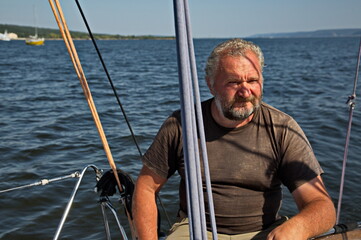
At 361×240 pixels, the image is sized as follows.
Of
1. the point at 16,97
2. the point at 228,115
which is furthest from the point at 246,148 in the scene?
the point at 16,97

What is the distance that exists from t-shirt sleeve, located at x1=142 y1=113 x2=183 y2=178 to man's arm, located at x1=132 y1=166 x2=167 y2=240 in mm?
45

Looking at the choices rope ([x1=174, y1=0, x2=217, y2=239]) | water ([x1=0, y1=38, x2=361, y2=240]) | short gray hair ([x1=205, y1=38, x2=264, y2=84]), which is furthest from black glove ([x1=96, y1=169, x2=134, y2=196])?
water ([x1=0, y1=38, x2=361, y2=240])

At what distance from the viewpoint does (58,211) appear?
4.52 meters

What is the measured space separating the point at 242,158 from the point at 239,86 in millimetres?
354

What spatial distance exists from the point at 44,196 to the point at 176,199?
1525mm

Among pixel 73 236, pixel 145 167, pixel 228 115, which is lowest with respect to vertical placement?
pixel 73 236

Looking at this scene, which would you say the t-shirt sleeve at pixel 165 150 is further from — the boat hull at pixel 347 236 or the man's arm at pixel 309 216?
the boat hull at pixel 347 236

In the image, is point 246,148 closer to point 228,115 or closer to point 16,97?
point 228,115

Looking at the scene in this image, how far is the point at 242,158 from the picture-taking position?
2.06m

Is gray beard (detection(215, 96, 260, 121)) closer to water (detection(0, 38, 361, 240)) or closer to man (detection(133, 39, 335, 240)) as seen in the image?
man (detection(133, 39, 335, 240))

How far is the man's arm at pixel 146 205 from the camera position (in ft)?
6.93

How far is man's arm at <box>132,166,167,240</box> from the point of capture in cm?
211

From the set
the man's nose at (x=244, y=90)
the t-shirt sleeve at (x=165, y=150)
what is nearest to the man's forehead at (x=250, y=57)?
the man's nose at (x=244, y=90)

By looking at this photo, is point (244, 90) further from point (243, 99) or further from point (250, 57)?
point (250, 57)
